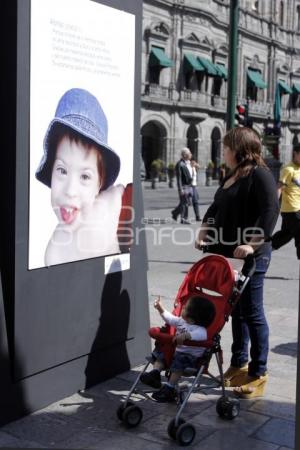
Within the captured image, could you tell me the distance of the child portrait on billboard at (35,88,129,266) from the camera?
406 cm

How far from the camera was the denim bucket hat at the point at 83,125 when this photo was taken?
13.0ft

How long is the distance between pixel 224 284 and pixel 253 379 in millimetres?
899

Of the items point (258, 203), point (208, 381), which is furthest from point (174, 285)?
point (258, 203)

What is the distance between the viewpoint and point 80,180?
4301mm

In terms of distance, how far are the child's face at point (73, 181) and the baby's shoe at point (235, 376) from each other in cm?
157

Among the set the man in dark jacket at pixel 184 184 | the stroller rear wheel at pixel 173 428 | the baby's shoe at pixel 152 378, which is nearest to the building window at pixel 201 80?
the man in dark jacket at pixel 184 184

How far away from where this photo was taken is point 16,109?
3678 millimetres

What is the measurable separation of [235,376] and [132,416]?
1.11 metres

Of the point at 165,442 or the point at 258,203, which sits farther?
the point at 258,203

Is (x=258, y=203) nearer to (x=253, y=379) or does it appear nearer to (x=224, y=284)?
(x=224, y=284)

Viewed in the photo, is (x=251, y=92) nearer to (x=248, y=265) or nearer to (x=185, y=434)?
(x=248, y=265)

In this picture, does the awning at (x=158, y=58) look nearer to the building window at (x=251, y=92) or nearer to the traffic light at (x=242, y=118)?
the building window at (x=251, y=92)

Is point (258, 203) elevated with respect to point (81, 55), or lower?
lower

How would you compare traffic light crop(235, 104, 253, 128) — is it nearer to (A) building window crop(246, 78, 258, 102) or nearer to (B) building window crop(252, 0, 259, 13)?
(A) building window crop(246, 78, 258, 102)
